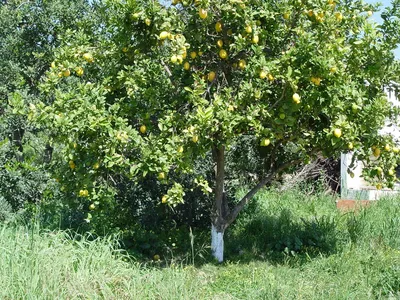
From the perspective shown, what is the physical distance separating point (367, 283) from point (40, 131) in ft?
17.5

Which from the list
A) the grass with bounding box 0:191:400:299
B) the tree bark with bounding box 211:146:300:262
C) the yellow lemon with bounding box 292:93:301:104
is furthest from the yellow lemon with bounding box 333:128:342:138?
the grass with bounding box 0:191:400:299

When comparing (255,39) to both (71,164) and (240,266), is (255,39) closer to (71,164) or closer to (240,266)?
(71,164)

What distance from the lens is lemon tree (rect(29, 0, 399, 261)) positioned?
5.02m

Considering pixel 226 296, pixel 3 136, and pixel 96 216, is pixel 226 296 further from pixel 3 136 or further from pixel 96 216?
→ pixel 3 136

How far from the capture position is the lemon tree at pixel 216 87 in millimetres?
5016

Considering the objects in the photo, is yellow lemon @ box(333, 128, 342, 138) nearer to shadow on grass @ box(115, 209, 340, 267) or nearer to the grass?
the grass

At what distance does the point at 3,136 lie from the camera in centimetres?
815

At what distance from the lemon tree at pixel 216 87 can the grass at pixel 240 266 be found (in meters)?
0.68

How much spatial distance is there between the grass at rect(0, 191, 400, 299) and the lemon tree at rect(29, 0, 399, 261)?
68cm

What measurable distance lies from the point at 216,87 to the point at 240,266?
1.93 metres

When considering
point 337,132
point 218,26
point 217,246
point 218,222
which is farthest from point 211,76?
point 217,246

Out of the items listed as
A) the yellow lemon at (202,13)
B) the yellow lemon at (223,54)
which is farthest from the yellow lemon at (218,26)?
the yellow lemon at (202,13)

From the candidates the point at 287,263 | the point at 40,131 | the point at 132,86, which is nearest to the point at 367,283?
the point at 287,263

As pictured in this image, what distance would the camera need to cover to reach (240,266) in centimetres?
607
